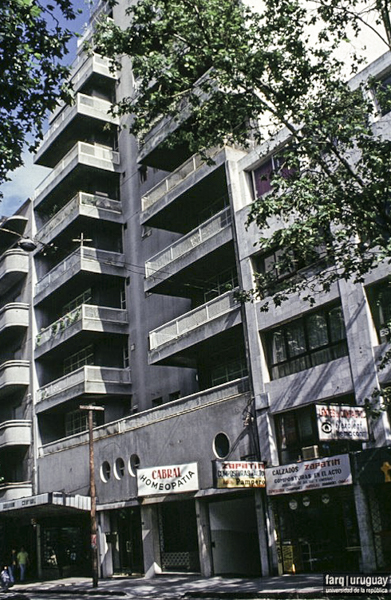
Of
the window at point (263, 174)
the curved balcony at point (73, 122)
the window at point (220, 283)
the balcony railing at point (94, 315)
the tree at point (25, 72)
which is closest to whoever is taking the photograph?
the tree at point (25, 72)

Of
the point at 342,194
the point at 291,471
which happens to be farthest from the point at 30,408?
the point at 342,194

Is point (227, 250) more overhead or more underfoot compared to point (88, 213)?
A: more underfoot

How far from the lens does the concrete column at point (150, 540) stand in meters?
27.2

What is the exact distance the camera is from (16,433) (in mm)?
→ 39281

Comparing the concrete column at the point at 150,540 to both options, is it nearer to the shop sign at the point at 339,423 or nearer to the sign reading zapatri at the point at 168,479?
the sign reading zapatri at the point at 168,479

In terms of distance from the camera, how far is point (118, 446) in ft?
101

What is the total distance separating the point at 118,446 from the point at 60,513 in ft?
22.0

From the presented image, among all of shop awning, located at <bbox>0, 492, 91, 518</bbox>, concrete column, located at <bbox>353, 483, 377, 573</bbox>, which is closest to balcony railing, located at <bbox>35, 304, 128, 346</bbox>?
shop awning, located at <bbox>0, 492, 91, 518</bbox>

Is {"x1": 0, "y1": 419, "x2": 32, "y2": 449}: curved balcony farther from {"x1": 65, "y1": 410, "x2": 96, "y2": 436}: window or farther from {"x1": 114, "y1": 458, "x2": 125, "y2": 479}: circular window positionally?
{"x1": 114, "y1": 458, "x2": 125, "y2": 479}: circular window

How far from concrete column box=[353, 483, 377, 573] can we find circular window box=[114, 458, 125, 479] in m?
13.3

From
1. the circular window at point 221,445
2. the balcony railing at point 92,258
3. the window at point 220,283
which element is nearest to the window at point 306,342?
the circular window at point 221,445

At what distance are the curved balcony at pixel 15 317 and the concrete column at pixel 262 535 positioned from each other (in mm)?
23265

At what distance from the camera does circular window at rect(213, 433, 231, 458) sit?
24.9 m

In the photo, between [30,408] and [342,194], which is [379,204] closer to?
[342,194]
